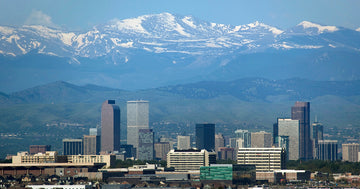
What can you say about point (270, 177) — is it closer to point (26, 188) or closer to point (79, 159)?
point (79, 159)

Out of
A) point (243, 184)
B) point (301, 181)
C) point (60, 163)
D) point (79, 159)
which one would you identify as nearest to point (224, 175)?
point (243, 184)

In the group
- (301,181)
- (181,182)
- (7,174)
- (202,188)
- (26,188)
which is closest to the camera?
(26,188)

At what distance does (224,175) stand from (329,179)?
81.6ft

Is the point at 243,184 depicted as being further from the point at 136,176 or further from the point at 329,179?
the point at 329,179

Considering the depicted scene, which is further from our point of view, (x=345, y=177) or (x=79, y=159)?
(x=79, y=159)

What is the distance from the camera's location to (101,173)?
159750mm

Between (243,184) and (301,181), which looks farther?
(301,181)

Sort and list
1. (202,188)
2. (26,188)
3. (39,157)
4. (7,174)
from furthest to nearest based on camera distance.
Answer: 1. (39,157)
2. (7,174)
3. (202,188)
4. (26,188)

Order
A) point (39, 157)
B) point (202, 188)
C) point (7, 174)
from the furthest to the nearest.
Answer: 1. point (39, 157)
2. point (7, 174)
3. point (202, 188)

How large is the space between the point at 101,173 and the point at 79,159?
123 ft

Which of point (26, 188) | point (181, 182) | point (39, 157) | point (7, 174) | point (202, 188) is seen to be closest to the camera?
point (26, 188)

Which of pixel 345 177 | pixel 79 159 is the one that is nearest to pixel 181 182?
pixel 345 177

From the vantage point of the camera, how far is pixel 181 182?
484 ft

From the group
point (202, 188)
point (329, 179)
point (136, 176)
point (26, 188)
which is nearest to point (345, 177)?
point (329, 179)
